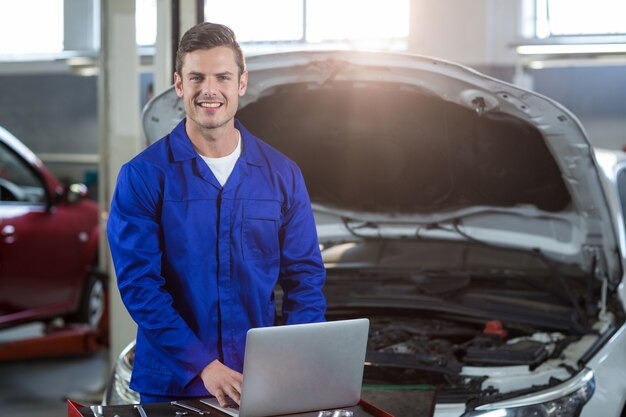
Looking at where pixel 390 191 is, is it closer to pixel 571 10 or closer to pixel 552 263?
pixel 552 263

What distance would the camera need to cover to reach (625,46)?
836 centimetres

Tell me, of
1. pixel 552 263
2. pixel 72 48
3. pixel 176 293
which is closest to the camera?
pixel 176 293

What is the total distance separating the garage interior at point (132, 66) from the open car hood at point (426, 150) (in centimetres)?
67

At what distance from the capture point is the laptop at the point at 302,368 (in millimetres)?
1820

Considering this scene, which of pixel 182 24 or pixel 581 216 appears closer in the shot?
pixel 581 216

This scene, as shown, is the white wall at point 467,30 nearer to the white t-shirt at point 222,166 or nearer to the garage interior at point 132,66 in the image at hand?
the garage interior at point 132,66

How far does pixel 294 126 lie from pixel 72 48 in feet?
31.6

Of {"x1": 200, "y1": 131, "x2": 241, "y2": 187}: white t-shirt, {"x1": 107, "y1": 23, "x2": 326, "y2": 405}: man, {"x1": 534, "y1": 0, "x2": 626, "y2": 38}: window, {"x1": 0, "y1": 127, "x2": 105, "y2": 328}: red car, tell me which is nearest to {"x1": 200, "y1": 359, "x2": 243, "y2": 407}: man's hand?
{"x1": 107, "y1": 23, "x2": 326, "y2": 405}: man

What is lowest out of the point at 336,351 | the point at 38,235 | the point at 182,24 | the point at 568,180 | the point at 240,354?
the point at 38,235

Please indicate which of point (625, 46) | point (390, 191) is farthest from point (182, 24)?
point (625, 46)

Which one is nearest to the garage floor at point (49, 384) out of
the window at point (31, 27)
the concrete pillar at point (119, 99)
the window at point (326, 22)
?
the concrete pillar at point (119, 99)

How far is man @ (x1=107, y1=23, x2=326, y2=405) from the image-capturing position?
216 centimetres

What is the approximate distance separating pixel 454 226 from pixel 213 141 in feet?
4.54

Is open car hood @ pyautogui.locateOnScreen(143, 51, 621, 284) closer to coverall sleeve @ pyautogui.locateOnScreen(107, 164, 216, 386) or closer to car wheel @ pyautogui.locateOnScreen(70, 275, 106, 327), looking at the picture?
coverall sleeve @ pyautogui.locateOnScreen(107, 164, 216, 386)
